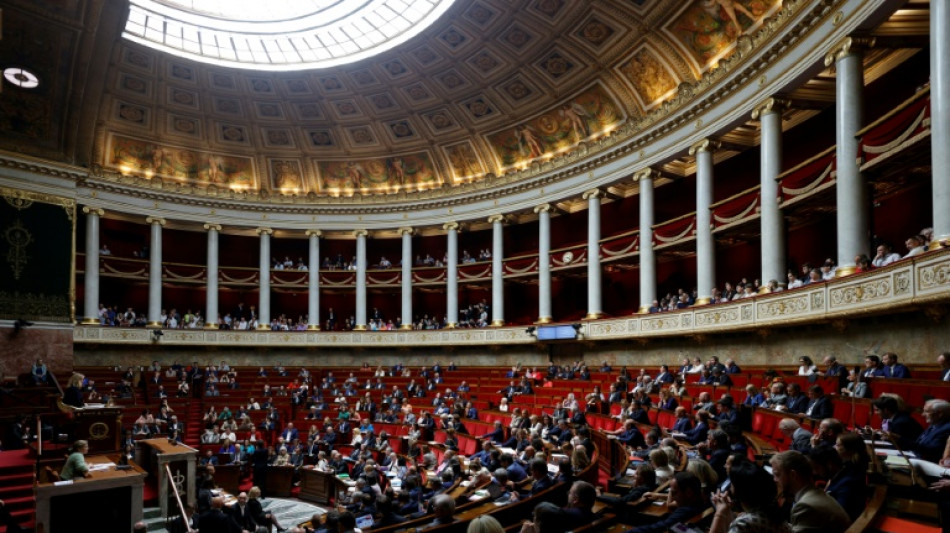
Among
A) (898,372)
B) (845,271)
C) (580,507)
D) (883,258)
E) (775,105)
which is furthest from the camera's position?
(775,105)

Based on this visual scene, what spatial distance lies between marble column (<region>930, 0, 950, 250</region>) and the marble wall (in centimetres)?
143

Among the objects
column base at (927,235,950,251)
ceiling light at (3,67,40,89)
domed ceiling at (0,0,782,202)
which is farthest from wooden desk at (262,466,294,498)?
column base at (927,235,950,251)

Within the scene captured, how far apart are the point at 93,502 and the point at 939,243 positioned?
14.7m

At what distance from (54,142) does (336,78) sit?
1254 cm

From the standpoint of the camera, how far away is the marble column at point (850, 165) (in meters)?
12.3

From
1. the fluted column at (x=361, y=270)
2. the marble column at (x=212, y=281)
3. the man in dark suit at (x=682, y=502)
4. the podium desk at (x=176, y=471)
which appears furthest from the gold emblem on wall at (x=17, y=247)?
the man in dark suit at (x=682, y=502)

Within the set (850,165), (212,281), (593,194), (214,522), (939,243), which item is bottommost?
(214,522)

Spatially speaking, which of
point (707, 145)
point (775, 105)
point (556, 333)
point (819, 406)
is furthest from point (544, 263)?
point (819, 406)

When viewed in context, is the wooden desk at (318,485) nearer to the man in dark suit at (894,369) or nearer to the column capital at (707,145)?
the man in dark suit at (894,369)

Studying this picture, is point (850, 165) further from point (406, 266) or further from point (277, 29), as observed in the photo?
point (277, 29)

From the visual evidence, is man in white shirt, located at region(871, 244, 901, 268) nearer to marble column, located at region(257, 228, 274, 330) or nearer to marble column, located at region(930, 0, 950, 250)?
marble column, located at region(930, 0, 950, 250)

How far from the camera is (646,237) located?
21500 millimetres

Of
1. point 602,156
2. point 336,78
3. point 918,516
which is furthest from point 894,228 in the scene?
point 336,78

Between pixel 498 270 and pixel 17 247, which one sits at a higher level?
pixel 17 247
